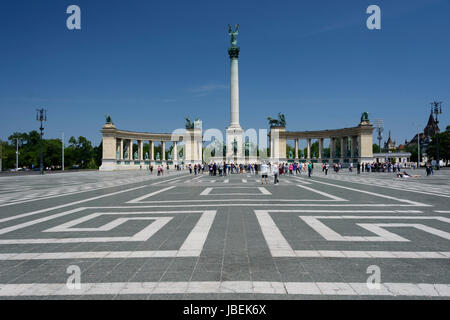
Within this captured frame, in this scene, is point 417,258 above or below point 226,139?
below

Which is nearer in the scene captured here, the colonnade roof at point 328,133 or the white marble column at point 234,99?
the white marble column at point 234,99

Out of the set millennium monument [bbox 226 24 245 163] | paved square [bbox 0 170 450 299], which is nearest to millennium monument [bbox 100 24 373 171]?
millennium monument [bbox 226 24 245 163]

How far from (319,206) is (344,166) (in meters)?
71.7

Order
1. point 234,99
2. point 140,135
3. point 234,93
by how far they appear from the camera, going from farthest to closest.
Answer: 1. point 140,135
2. point 234,99
3. point 234,93

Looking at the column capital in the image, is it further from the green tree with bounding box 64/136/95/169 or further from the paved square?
the green tree with bounding box 64/136/95/169

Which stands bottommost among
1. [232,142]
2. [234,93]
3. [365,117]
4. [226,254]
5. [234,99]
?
[226,254]

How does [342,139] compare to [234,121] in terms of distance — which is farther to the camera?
[342,139]

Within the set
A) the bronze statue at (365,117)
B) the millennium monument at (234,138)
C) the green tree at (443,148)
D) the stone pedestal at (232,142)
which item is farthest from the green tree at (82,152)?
the green tree at (443,148)

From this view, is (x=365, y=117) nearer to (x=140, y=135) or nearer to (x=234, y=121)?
(x=234, y=121)

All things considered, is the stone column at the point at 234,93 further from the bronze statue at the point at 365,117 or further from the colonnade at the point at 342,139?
the bronze statue at the point at 365,117

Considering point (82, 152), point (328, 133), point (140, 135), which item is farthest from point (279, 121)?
point (82, 152)

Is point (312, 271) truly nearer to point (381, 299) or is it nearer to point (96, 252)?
point (381, 299)

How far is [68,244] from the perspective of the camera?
656cm
